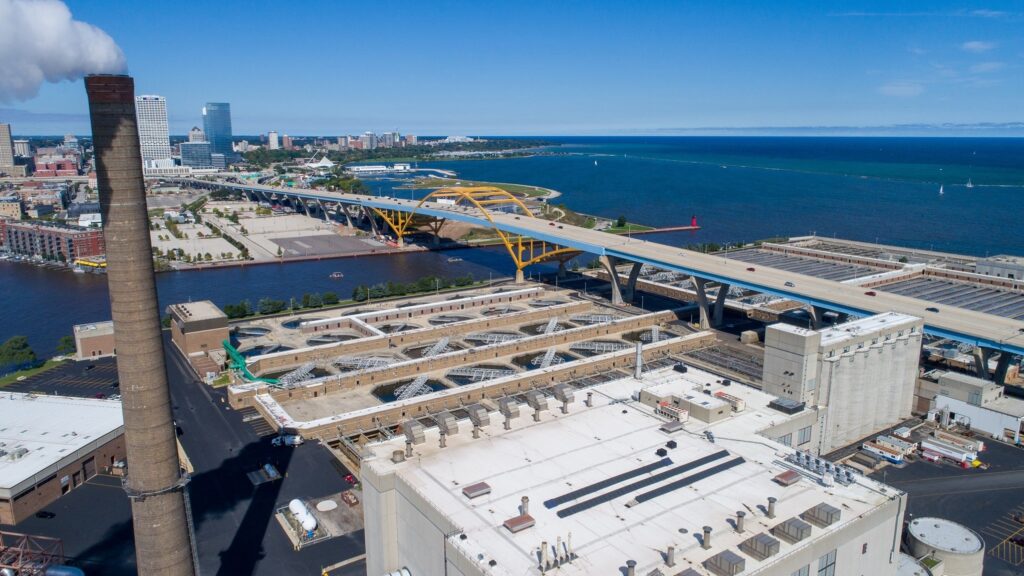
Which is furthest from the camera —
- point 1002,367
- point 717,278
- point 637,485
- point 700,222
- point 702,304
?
point 700,222

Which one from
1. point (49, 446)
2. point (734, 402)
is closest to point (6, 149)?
point (49, 446)

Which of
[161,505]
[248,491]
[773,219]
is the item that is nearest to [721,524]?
[161,505]

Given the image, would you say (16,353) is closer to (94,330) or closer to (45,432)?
(94,330)

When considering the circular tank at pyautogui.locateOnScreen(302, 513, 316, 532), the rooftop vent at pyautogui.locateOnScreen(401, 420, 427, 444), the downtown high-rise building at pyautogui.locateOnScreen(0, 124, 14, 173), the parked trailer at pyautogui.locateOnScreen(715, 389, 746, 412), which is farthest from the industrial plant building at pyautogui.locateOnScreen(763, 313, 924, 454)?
the downtown high-rise building at pyautogui.locateOnScreen(0, 124, 14, 173)

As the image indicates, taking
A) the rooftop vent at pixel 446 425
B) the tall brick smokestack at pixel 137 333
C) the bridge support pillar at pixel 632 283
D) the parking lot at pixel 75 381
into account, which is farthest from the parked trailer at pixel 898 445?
the parking lot at pixel 75 381

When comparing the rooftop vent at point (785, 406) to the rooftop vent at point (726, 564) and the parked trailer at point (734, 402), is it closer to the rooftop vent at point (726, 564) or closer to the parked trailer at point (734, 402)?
the parked trailer at point (734, 402)

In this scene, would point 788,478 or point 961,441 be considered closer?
point 788,478

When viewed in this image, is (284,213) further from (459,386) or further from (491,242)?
(459,386)
